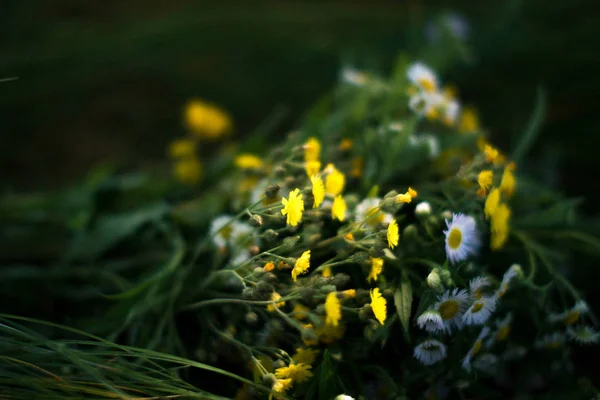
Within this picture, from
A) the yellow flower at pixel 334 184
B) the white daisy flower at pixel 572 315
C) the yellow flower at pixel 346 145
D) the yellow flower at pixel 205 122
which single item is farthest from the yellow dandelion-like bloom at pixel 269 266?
the yellow flower at pixel 205 122

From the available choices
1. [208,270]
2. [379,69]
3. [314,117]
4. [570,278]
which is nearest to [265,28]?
[379,69]

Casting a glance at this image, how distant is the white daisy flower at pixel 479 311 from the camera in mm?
520

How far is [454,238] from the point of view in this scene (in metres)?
0.54

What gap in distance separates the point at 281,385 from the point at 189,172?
0.48 meters

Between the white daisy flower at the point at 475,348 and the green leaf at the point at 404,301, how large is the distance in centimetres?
7

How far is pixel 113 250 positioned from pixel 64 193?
0.14 meters

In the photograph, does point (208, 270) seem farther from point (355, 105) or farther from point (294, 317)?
point (355, 105)

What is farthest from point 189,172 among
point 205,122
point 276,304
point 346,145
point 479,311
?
point 479,311

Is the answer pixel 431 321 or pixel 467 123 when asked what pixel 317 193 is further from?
pixel 467 123

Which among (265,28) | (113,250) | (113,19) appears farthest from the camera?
(113,19)

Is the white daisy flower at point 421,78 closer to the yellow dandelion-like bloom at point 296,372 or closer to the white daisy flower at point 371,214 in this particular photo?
the white daisy flower at point 371,214

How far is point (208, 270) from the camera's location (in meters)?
0.68

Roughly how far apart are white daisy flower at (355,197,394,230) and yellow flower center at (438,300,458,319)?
10 cm

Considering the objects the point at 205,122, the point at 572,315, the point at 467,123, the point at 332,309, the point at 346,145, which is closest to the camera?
the point at 332,309
